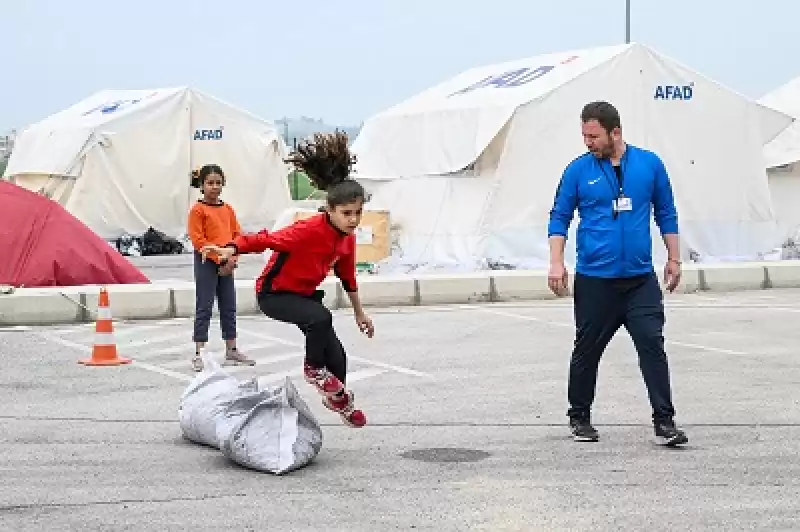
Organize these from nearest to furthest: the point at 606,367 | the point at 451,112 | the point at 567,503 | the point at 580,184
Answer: the point at 567,503 → the point at 580,184 → the point at 606,367 → the point at 451,112

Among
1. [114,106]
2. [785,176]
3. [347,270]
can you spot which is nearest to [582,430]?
[347,270]

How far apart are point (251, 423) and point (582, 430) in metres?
1.79

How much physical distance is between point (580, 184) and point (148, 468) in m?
2.65

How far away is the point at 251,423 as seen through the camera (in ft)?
22.8

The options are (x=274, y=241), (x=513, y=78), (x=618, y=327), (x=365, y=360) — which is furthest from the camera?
(x=513, y=78)

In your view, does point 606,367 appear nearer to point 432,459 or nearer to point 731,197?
point 432,459

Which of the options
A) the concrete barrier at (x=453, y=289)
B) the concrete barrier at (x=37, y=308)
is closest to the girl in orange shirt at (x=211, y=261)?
the concrete barrier at (x=37, y=308)

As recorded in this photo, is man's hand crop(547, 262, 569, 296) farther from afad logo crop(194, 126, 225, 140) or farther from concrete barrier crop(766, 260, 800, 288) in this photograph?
afad logo crop(194, 126, 225, 140)

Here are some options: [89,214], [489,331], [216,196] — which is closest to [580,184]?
[216,196]

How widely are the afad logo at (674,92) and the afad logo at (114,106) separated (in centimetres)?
1300

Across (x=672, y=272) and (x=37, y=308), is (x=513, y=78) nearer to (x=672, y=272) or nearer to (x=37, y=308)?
(x=37, y=308)

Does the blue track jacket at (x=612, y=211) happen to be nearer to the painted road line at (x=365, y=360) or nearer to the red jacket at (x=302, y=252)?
the red jacket at (x=302, y=252)

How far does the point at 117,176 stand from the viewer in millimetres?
28125

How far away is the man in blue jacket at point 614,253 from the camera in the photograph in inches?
289
